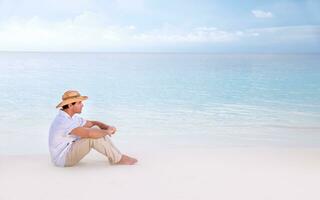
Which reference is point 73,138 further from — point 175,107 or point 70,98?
point 175,107

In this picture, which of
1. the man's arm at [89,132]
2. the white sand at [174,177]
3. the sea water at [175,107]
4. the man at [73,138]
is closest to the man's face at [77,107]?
the man at [73,138]

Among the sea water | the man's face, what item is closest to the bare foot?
the man's face

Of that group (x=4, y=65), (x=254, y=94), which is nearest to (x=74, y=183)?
(x=254, y=94)

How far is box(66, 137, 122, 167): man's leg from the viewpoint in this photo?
121 inches

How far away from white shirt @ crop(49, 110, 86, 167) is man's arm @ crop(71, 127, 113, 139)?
0.06m

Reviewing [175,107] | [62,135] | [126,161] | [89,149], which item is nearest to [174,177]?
[126,161]

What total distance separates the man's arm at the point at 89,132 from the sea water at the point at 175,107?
160 centimetres

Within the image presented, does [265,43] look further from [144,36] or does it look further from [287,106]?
[287,106]

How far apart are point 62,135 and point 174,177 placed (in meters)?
0.64

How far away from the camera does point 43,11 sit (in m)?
14.0

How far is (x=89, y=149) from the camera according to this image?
3102 mm

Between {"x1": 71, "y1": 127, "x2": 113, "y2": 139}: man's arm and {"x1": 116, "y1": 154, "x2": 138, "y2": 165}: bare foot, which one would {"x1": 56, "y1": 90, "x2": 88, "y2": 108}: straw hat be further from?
{"x1": 116, "y1": 154, "x2": 138, "y2": 165}: bare foot

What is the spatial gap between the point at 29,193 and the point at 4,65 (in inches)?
506

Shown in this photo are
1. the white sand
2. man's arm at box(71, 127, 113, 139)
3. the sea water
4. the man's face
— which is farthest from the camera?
the sea water
